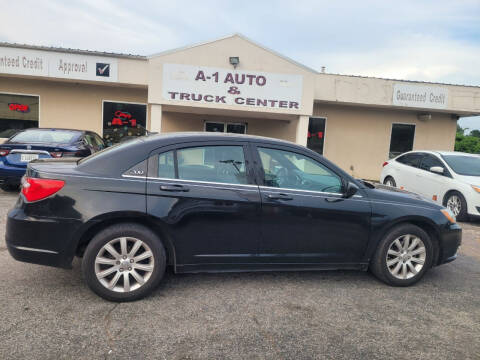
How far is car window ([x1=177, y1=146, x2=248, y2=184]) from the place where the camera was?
12.0ft

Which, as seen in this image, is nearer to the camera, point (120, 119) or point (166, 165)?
point (166, 165)

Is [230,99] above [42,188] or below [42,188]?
above

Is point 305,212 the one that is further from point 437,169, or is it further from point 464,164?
point 464,164

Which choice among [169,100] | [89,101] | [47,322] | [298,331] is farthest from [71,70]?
[298,331]

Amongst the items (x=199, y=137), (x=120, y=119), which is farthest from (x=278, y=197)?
(x=120, y=119)

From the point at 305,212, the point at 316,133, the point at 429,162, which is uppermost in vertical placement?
the point at 316,133

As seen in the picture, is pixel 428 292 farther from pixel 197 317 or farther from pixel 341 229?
pixel 197 317

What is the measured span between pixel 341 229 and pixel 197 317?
1.70m

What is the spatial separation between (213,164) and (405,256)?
2306 millimetres

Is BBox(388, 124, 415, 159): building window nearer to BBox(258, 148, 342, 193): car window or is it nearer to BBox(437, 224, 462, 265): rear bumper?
BBox(437, 224, 462, 265): rear bumper

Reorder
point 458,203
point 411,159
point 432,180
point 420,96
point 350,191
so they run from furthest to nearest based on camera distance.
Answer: point 420,96, point 411,159, point 432,180, point 458,203, point 350,191

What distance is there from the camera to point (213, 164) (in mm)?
3750

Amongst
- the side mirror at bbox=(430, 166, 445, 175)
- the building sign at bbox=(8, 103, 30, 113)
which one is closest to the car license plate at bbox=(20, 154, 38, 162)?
the building sign at bbox=(8, 103, 30, 113)

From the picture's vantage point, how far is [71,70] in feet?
38.5
